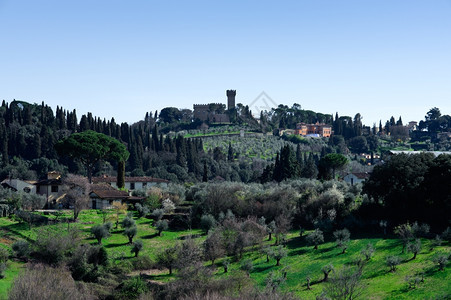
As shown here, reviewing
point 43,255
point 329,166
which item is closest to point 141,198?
point 43,255

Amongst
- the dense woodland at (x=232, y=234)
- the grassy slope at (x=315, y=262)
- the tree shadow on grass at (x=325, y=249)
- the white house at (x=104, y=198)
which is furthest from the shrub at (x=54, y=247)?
the tree shadow on grass at (x=325, y=249)

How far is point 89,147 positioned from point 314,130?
121 m

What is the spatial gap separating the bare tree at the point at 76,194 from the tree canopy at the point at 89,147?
4317 millimetres

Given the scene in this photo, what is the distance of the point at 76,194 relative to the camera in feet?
205

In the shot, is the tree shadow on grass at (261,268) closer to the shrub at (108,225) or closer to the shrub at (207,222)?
the shrub at (207,222)

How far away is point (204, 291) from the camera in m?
34.8

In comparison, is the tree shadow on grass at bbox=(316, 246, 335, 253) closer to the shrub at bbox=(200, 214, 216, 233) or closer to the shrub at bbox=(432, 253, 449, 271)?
the shrub at bbox=(432, 253, 449, 271)

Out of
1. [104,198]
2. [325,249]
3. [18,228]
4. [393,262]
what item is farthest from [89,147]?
[393,262]

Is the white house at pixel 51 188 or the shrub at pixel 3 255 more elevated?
the white house at pixel 51 188

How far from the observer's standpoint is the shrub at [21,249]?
44.7 meters

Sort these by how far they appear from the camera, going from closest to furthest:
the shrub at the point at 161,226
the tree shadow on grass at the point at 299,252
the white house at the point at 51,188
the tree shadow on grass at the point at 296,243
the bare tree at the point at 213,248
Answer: the bare tree at the point at 213,248, the tree shadow on grass at the point at 299,252, the tree shadow on grass at the point at 296,243, the shrub at the point at 161,226, the white house at the point at 51,188

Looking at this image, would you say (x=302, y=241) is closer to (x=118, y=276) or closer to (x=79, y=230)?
(x=118, y=276)

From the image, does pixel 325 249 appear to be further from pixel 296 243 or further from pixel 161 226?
pixel 161 226

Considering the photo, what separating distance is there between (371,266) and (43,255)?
25.9 meters
